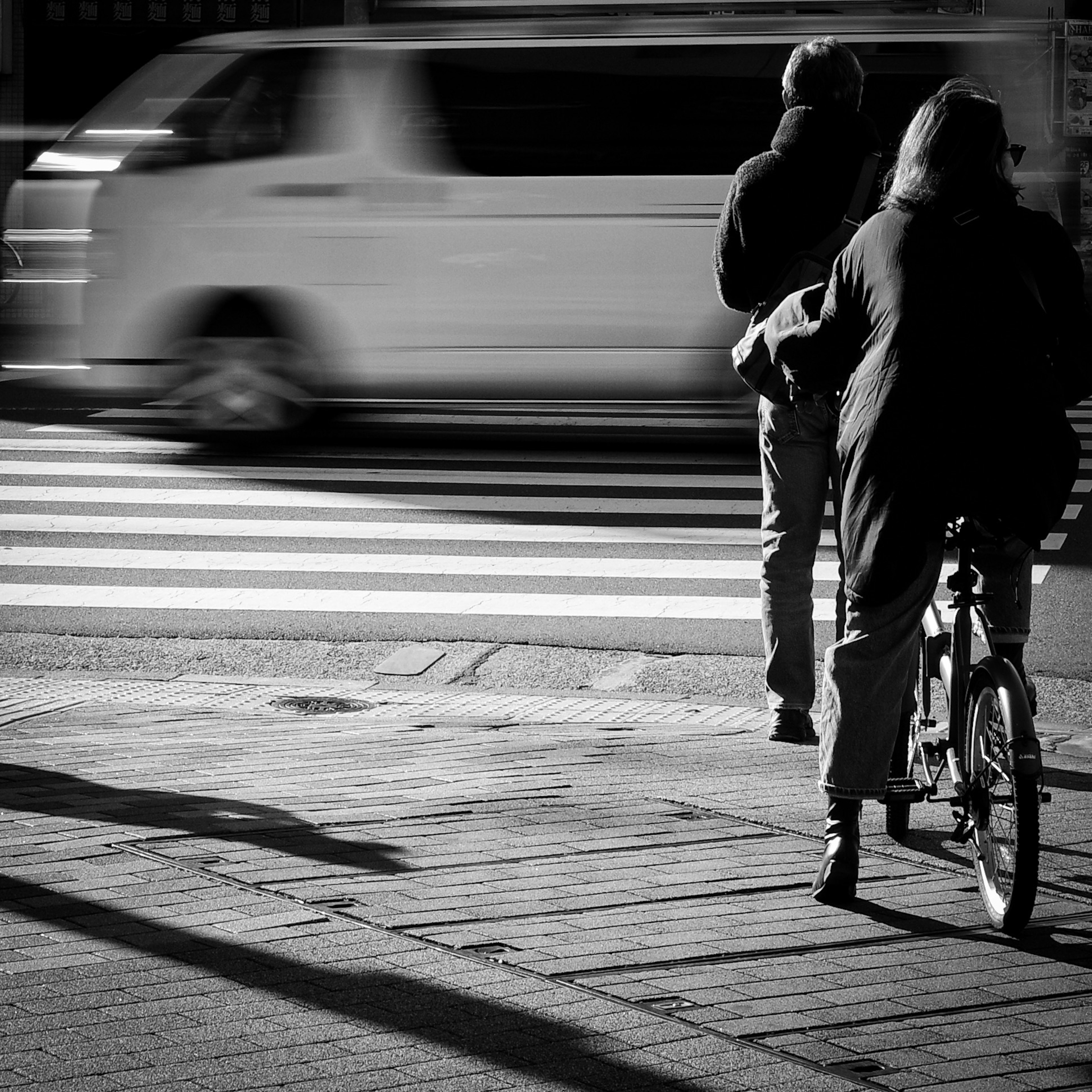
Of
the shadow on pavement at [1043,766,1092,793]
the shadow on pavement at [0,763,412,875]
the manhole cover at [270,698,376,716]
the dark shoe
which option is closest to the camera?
the shadow on pavement at [0,763,412,875]

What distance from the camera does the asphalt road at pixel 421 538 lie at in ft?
25.7

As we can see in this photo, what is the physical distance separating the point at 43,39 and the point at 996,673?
22.2m

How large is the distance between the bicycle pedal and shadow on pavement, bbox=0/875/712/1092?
123cm

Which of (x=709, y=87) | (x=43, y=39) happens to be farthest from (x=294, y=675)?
(x=43, y=39)

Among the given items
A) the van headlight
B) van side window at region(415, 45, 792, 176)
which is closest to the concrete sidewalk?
the van headlight

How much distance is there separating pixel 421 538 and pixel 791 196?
4428 millimetres

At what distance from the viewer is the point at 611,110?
1207 cm

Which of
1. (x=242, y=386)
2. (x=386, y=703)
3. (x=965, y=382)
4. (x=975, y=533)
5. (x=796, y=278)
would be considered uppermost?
(x=796, y=278)

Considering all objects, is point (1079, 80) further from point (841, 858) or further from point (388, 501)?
point (841, 858)

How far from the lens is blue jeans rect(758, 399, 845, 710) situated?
5621 mm

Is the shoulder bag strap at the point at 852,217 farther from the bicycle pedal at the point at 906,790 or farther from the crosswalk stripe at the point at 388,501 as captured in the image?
the crosswalk stripe at the point at 388,501

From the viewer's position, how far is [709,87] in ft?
39.8

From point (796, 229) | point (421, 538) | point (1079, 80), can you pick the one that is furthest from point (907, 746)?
point (1079, 80)

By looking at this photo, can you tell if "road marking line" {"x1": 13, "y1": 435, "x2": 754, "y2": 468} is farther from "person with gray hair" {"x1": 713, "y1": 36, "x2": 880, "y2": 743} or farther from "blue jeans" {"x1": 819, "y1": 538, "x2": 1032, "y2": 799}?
"blue jeans" {"x1": 819, "y1": 538, "x2": 1032, "y2": 799}
